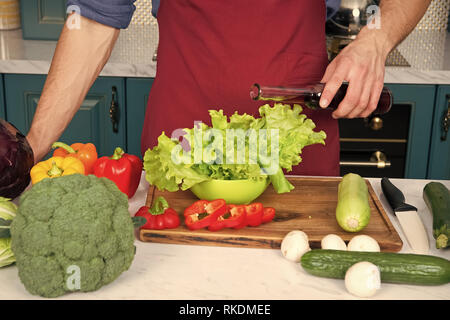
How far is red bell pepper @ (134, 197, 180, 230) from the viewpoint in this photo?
1199 mm

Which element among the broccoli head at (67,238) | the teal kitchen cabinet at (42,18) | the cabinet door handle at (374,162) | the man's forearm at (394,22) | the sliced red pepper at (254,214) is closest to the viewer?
the broccoli head at (67,238)

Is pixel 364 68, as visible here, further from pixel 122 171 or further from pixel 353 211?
pixel 122 171

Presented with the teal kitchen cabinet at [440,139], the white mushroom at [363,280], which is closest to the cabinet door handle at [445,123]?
the teal kitchen cabinet at [440,139]

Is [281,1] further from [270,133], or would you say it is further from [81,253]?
[81,253]

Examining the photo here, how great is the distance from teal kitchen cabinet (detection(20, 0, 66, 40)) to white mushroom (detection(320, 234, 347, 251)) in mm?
2004

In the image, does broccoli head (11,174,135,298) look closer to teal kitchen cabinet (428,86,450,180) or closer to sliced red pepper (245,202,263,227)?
sliced red pepper (245,202,263,227)

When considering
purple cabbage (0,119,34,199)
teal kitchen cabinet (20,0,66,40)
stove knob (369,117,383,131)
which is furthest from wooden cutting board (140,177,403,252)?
teal kitchen cabinet (20,0,66,40)

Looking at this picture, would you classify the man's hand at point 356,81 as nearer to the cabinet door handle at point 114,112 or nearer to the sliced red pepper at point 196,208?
the sliced red pepper at point 196,208

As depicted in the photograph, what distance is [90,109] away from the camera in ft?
8.49

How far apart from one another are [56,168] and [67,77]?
1.18 feet

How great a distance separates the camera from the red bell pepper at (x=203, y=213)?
1.20m

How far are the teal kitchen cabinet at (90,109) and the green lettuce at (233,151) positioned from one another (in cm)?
127

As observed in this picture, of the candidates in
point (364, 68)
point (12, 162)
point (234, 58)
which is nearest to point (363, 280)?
point (364, 68)
